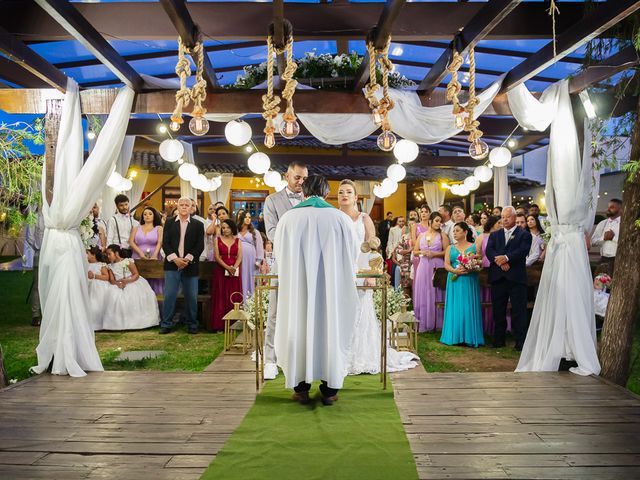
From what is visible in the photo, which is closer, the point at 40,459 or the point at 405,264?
the point at 40,459

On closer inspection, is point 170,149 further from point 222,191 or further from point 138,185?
point 222,191

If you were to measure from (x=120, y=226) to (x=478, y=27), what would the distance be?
678 cm

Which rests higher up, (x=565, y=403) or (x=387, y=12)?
(x=387, y=12)

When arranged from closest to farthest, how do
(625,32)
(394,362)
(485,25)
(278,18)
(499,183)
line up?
(278,18) → (485,25) → (625,32) → (394,362) → (499,183)

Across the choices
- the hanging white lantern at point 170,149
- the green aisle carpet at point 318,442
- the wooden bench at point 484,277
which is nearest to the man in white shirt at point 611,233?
the wooden bench at point 484,277

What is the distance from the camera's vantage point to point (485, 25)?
4.19 meters

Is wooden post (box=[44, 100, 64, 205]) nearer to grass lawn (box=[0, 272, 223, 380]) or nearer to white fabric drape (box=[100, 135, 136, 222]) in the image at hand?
grass lawn (box=[0, 272, 223, 380])

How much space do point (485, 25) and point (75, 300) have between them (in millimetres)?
4401

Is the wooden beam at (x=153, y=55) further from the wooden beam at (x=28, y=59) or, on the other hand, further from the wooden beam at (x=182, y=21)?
the wooden beam at (x=182, y=21)

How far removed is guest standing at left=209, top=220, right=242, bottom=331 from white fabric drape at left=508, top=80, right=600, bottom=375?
4520mm

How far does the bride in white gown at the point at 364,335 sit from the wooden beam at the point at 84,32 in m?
2.49

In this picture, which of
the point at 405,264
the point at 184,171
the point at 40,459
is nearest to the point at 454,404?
the point at 40,459

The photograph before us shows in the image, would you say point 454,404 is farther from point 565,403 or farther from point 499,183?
point 499,183

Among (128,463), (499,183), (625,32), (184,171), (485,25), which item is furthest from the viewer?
(499,183)
